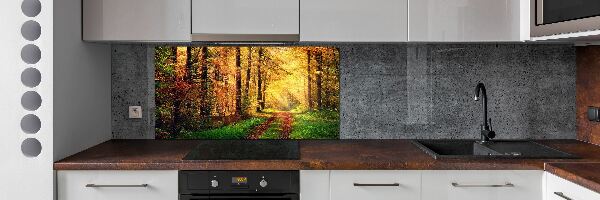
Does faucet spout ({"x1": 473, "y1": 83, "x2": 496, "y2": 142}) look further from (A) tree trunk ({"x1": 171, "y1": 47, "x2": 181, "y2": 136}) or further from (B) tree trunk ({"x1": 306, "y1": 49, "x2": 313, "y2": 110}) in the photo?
(A) tree trunk ({"x1": 171, "y1": 47, "x2": 181, "y2": 136})

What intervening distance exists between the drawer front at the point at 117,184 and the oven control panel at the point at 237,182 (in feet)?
0.22

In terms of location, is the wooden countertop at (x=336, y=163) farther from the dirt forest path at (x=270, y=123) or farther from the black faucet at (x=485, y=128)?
the dirt forest path at (x=270, y=123)

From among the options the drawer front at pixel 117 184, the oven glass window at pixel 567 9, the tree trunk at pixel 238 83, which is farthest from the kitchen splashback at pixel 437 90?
the drawer front at pixel 117 184

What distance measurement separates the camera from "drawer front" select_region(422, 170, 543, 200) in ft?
8.20

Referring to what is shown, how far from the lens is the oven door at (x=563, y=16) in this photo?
7.47 feet

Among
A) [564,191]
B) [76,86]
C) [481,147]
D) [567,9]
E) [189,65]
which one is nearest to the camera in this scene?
[564,191]

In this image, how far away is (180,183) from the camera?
2500 millimetres

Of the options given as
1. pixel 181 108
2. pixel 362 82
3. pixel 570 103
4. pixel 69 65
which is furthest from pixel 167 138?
pixel 570 103

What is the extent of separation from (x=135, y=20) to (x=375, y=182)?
4.31 ft

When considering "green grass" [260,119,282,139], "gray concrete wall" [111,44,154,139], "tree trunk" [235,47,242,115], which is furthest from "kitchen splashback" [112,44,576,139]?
"tree trunk" [235,47,242,115]

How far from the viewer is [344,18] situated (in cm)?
281

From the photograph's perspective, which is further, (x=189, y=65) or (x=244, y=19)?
(x=189, y=65)

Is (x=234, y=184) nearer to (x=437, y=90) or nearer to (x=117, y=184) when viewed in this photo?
(x=117, y=184)

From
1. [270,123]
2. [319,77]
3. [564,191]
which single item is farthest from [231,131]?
[564,191]
